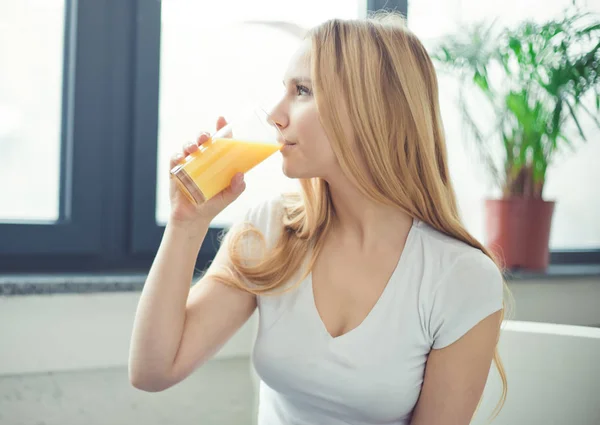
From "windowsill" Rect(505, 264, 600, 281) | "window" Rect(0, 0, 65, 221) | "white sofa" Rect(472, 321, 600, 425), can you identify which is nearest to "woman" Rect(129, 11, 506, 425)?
"white sofa" Rect(472, 321, 600, 425)

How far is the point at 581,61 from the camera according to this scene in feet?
6.07

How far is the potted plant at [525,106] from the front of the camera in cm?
186

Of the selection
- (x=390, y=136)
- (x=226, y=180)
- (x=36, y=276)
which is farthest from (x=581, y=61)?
(x=36, y=276)

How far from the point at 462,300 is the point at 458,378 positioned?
0.13m

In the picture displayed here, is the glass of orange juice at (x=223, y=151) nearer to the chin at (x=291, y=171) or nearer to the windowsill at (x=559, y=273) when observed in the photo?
the chin at (x=291, y=171)

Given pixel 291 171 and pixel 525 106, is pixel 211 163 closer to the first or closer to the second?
pixel 291 171

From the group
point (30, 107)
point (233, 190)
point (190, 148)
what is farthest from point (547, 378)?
point (30, 107)

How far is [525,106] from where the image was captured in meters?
1.88

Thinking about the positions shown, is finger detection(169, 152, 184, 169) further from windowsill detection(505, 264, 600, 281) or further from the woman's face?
windowsill detection(505, 264, 600, 281)

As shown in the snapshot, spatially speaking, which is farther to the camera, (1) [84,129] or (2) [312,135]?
(1) [84,129]

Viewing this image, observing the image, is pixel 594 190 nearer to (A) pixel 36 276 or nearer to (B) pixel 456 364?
(B) pixel 456 364

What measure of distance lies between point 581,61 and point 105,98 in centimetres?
129

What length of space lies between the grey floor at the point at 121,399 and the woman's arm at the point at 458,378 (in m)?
0.61

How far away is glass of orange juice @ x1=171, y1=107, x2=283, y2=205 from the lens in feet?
3.14
